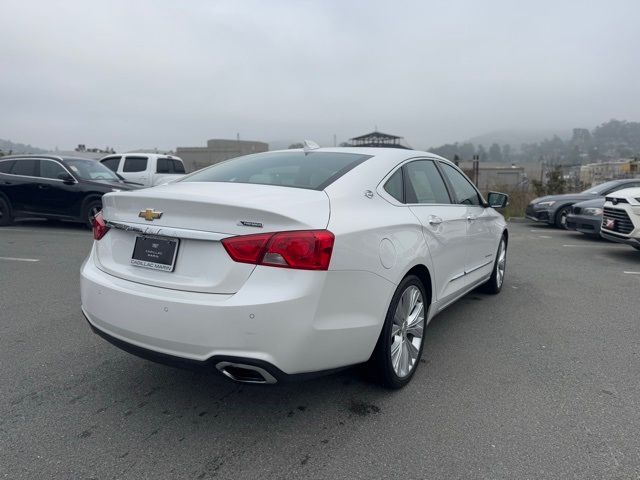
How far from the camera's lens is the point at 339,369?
2.76 m

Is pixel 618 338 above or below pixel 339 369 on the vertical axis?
below

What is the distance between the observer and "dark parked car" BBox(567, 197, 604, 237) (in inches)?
412

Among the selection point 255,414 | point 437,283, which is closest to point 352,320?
point 255,414

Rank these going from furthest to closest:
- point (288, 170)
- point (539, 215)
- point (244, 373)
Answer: point (539, 215), point (288, 170), point (244, 373)

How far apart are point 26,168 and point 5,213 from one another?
1.10 metres

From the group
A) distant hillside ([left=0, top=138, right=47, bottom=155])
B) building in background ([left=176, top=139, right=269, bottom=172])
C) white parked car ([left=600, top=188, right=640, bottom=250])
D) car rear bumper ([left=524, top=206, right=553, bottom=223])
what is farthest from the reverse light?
distant hillside ([left=0, top=138, right=47, bottom=155])

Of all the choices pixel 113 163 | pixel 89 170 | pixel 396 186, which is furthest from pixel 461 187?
pixel 113 163

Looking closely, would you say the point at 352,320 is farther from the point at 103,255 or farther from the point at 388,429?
the point at 103,255

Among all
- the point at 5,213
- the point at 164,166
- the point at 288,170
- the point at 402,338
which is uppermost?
the point at 288,170

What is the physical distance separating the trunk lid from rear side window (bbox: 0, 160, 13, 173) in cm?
983

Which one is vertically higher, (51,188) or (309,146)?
(309,146)

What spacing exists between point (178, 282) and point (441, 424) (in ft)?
5.59

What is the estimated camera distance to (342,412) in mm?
3008

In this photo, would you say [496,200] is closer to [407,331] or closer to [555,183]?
[407,331]
